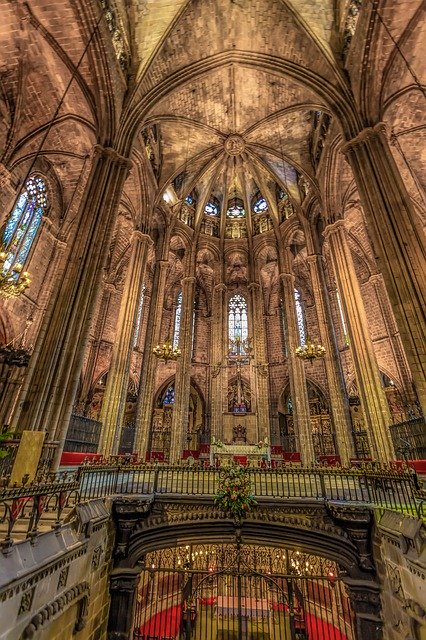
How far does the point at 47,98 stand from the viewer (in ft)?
41.1

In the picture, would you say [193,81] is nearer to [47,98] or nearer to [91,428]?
[47,98]

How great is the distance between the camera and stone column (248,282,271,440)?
1683 centimetres

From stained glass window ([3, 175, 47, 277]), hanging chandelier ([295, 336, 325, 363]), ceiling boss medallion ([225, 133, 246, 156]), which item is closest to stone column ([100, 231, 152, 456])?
stained glass window ([3, 175, 47, 277])

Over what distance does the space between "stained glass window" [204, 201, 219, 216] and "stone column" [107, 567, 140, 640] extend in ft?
67.1

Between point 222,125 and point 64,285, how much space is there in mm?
13820

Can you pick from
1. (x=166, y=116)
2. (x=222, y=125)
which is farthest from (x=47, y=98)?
(x=222, y=125)

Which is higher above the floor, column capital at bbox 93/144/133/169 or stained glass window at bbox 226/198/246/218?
stained glass window at bbox 226/198/246/218

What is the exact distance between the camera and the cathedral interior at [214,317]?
5.80 m

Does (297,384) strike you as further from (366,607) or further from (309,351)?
(366,607)

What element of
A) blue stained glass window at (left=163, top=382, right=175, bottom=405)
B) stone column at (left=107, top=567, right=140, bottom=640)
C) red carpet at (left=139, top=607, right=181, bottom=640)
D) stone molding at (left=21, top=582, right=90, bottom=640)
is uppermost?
blue stained glass window at (left=163, top=382, right=175, bottom=405)

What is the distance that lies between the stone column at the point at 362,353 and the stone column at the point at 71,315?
9252 mm

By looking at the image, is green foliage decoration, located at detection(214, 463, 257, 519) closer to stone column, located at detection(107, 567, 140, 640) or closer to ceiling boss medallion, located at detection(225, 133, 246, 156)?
stone column, located at detection(107, 567, 140, 640)

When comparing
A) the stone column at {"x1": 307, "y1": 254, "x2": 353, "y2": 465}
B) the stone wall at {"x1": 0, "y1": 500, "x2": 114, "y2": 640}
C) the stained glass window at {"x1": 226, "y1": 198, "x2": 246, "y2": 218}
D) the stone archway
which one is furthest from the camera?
the stained glass window at {"x1": 226, "y1": 198, "x2": 246, "y2": 218}

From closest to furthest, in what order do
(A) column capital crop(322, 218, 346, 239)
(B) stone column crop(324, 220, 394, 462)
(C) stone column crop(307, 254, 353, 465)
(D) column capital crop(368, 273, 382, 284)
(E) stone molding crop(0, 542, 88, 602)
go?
(E) stone molding crop(0, 542, 88, 602) → (B) stone column crop(324, 220, 394, 462) → (C) stone column crop(307, 254, 353, 465) → (A) column capital crop(322, 218, 346, 239) → (D) column capital crop(368, 273, 382, 284)
